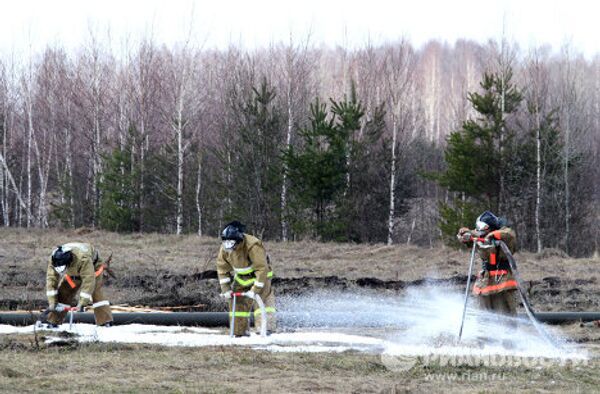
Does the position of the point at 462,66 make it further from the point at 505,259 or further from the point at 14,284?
the point at 505,259

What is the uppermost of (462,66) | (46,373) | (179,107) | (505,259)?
(462,66)

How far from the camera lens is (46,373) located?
9.33 m

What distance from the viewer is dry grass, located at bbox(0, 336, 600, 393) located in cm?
874

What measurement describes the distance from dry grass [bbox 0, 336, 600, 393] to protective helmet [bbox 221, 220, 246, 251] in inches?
67.2

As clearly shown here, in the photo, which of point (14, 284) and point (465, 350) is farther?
point (14, 284)

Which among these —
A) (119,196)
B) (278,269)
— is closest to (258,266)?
(278,269)

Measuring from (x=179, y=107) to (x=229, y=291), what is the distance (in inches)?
1010

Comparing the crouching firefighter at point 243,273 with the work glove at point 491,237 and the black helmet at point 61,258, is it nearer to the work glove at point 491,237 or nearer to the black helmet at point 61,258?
the black helmet at point 61,258

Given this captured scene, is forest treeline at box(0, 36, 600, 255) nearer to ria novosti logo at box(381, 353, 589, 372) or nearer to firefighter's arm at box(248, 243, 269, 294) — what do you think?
firefighter's arm at box(248, 243, 269, 294)

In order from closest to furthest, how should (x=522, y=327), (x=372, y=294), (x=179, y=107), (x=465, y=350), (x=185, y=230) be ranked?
(x=465, y=350) → (x=522, y=327) → (x=372, y=294) → (x=179, y=107) → (x=185, y=230)

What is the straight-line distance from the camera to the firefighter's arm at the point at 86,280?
12922 millimetres

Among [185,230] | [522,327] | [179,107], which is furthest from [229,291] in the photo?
[185,230]

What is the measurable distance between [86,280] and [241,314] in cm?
213

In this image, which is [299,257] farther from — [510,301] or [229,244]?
[510,301]
